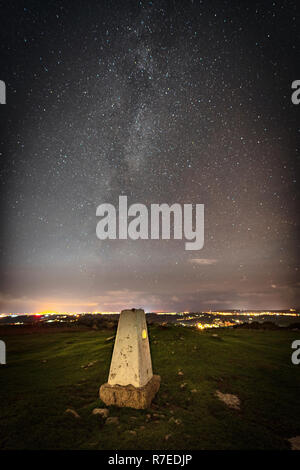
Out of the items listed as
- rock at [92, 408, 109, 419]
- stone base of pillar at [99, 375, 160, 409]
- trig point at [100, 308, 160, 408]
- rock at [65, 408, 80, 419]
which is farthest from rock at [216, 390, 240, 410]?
rock at [65, 408, 80, 419]

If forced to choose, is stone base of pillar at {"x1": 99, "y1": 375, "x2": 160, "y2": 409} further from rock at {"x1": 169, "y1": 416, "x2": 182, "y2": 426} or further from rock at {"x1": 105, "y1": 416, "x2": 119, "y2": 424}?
rock at {"x1": 169, "y1": 416, "x2": 182, "y2": 426}

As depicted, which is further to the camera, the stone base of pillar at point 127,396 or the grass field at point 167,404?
the stone base of pillar at point 127,396

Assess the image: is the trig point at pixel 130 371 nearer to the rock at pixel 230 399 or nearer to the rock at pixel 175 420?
the rock at pixel 175 420

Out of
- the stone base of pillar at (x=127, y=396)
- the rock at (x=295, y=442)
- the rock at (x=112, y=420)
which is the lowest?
the rock at (x=295, y=442)

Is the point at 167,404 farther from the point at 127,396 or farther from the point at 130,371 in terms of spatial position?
the point at 130,371

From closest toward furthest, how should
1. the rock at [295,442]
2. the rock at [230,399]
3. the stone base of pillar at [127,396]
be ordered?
1. the rock at [295,442]
2. the stone base of pillar at [127,396]
3. the rock at [230,399]

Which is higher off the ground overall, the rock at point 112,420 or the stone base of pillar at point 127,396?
the stone base of pillar at point 127,396

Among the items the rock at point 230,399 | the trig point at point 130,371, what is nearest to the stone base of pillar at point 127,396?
the trig point at point 130,371

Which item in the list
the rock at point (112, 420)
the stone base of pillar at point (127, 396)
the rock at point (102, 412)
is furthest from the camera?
the stone base of pillar at point (127, 396)

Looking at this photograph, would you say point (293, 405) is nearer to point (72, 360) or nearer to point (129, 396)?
point (129, 396)
